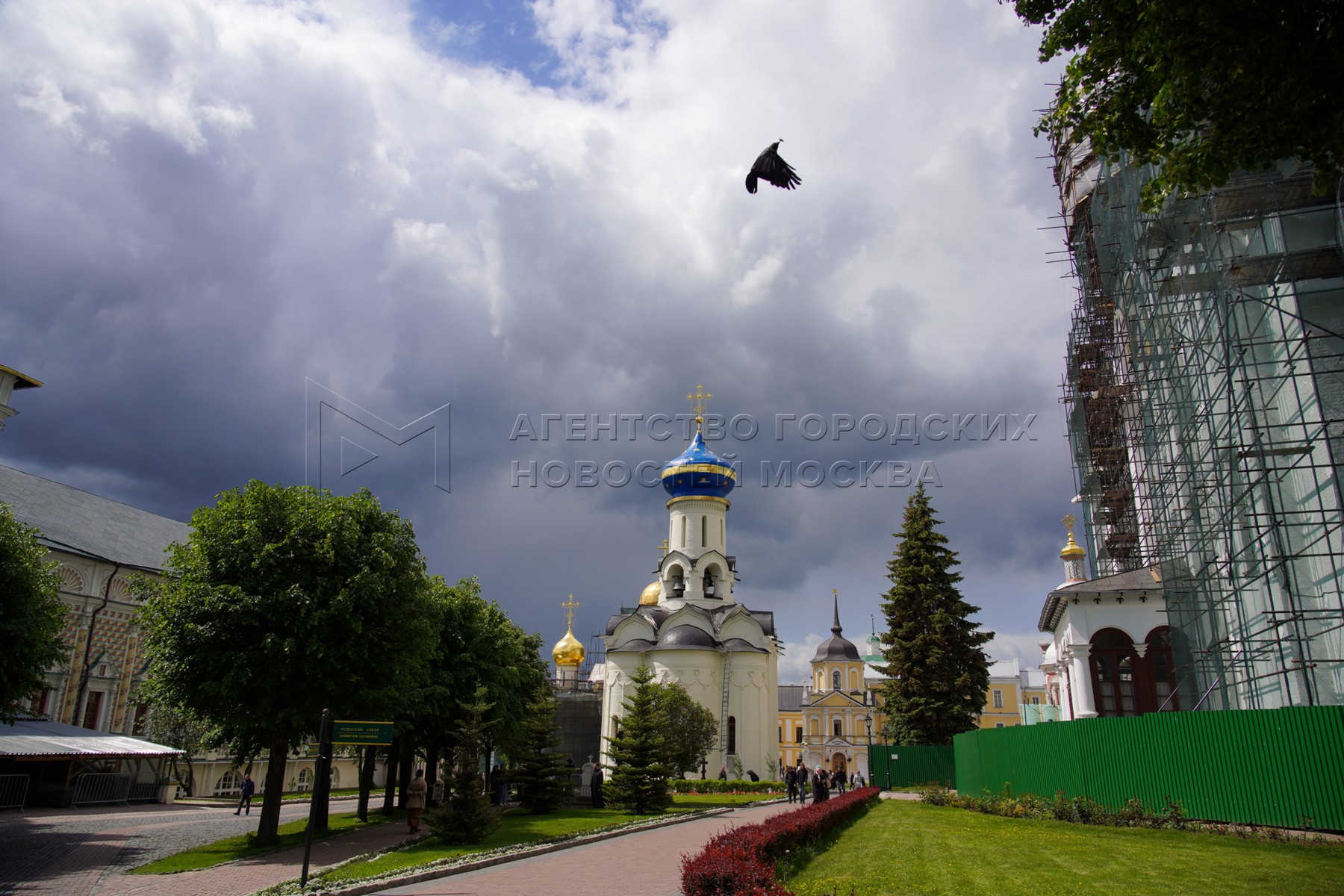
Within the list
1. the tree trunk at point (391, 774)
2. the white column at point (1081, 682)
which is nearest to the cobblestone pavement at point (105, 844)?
the tree trunk at point (391, 774)

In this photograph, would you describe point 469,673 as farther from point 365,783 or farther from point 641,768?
point 641,768

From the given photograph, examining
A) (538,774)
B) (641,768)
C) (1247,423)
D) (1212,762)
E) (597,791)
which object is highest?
(1247,423)

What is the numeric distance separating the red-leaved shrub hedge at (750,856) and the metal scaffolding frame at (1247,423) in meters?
8.83

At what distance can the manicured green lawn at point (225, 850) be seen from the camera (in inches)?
570

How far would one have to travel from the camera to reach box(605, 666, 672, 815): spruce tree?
78.7 feet

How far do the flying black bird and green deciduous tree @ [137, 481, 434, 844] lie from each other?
10983 mm

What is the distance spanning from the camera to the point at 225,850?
53.9 ft

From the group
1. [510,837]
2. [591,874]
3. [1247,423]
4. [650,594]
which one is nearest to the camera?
[591,874]

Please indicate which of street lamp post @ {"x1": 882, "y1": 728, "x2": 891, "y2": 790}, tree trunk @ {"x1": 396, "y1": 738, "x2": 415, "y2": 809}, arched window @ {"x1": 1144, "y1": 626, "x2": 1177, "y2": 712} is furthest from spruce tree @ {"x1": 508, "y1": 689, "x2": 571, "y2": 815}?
arched window @ {"x1": 1144, "y1": 626, "x2": 1177, "y2": 712}

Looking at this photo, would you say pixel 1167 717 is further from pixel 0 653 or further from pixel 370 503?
pixel 0 653

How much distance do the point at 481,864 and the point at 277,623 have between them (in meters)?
6.75

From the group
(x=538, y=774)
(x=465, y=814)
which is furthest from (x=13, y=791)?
(x=465, y=814)

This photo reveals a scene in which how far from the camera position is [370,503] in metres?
19.2

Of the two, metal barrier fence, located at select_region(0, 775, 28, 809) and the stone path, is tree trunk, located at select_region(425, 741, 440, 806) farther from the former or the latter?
metal barrier fence, located at select_region(0, 775, 28, 809)
